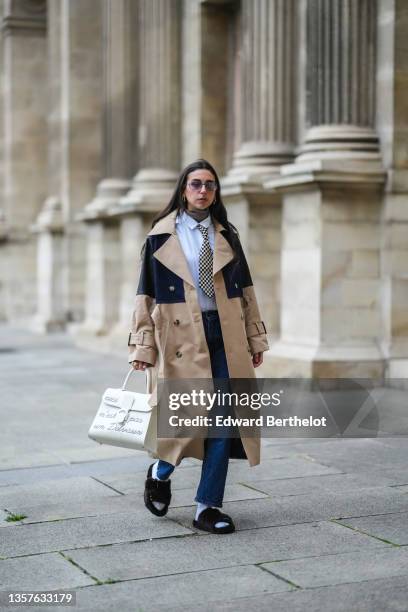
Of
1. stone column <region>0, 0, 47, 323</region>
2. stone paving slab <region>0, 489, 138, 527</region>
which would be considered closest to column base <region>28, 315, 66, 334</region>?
stone column <region>0, 0, 47, 323</region>

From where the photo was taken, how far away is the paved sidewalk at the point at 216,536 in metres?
4.80

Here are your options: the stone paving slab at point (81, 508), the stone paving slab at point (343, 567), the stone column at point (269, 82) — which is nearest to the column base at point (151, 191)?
the stone column at point (269, 82)

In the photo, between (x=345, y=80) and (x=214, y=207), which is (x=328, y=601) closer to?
(x=214, y=207)

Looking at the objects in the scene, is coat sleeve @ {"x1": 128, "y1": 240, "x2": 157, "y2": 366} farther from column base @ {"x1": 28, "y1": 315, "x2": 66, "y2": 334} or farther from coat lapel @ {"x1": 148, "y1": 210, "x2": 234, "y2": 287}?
column base @ {"x1": 28, "y1": 315, "x2": 66, "y2": 334}

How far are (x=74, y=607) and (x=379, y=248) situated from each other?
721 centimetres

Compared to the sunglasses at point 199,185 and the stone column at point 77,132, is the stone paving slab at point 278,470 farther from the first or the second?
the stone column at point 77,132

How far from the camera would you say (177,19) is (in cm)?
1598

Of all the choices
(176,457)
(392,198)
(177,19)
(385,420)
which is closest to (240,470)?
(176,457)

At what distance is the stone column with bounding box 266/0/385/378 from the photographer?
1105cm

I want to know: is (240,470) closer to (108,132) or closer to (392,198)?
Answer: (392,198)

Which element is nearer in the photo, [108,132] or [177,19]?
[177,19]

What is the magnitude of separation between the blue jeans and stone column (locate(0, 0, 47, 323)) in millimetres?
19276

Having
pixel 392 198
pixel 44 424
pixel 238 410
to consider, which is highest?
pixel 392 198

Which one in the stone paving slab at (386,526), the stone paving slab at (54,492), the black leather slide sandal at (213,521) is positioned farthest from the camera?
the stone paving slab at (54,492)
